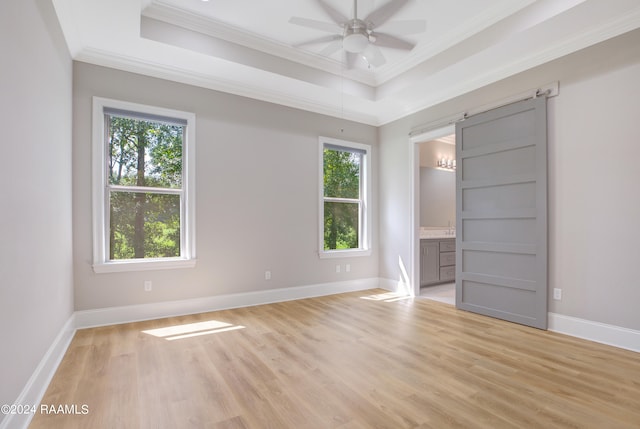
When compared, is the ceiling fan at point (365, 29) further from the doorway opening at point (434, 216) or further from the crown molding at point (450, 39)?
the doorway opening at point (434, 216)

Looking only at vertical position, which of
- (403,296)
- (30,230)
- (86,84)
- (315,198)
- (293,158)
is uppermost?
(86,84)

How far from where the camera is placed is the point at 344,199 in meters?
5.33

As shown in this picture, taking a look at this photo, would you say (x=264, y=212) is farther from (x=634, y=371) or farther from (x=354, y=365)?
(x=634, y=371)

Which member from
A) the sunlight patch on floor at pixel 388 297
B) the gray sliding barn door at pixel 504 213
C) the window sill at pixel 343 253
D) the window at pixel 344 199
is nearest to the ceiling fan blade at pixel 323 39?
the window at pixel 344 199

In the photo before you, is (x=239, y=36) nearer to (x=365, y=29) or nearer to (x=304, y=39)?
(x=304, y=39)

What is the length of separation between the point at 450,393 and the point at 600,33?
346 cm

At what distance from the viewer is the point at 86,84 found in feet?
11.2

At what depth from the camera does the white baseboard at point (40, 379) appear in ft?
5.36

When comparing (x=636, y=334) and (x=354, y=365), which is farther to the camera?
(x=636, y=334)

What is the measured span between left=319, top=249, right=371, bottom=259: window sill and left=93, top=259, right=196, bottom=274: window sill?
1.95 metres

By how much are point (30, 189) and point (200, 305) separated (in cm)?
240

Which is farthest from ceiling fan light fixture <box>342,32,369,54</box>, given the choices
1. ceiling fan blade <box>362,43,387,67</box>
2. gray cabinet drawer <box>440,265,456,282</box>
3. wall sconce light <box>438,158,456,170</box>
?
wall sconce light <box>438,158,456,170</box>

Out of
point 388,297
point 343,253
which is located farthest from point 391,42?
point 388,297

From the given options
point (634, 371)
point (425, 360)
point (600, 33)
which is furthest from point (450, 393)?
point (600, 33)
